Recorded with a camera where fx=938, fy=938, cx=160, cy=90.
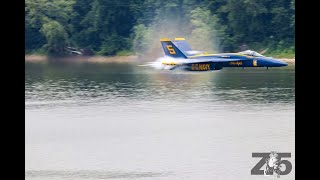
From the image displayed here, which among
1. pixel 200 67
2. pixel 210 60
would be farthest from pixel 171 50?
pixel 210 60

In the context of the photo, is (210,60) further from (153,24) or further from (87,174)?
(87,174)

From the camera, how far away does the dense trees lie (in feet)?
356

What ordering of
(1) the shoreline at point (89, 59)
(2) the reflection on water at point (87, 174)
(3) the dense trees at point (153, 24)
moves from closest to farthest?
(2) the reflection on water at point (87, 174)
(3) the dense trees at point (153, 24)
(1) the shoreline at point (89, 59)

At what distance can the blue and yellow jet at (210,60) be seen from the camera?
255 ft

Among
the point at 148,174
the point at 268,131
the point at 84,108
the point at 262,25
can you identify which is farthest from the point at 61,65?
the point at 148,174

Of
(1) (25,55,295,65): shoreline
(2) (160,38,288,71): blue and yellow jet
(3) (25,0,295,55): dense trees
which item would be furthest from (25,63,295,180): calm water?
(1) (25,55,295,65): shoreline

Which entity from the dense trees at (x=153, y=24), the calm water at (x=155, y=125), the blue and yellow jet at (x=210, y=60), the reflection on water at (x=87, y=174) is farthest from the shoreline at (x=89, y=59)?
the reflection on water at (x=87, y=174)

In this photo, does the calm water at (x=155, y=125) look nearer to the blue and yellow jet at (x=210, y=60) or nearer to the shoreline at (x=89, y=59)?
the blue and yellow jet at (x=210, y=60)

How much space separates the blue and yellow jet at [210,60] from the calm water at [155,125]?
1.29 m

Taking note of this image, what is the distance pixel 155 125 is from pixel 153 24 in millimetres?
65374

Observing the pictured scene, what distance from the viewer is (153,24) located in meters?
114

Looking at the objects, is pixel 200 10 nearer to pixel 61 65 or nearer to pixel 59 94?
pixel 61 65

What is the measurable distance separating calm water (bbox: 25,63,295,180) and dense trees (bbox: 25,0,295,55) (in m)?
25.8

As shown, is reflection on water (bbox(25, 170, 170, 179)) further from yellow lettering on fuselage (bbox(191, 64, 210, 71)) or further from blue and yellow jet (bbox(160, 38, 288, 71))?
yellow lettering on fuselage (bbox(191, 64, 210, 71))
